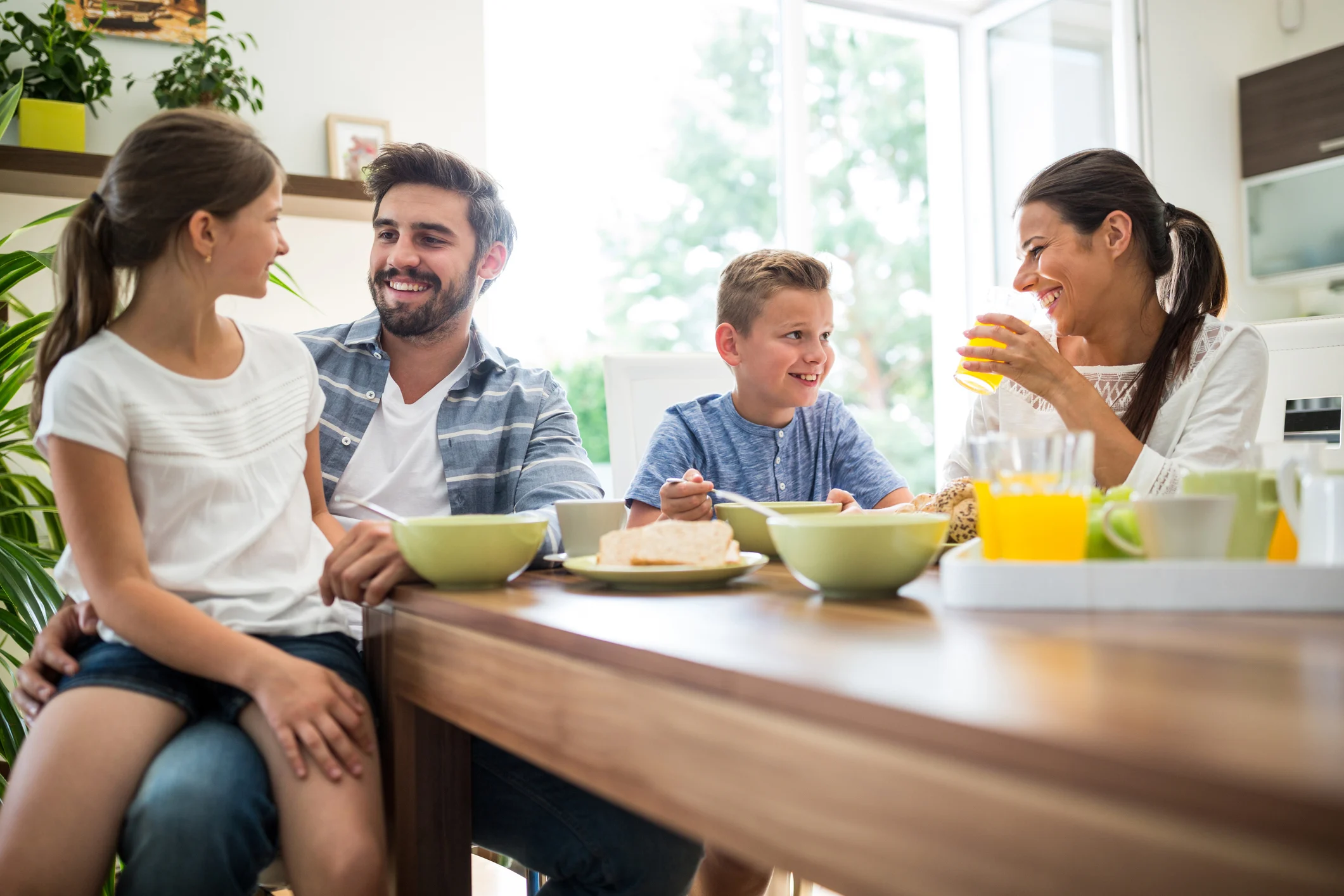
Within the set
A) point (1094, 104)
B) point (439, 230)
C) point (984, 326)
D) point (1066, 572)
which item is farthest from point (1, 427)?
point (1094, 104)

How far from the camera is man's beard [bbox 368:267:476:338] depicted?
1658 millimetres

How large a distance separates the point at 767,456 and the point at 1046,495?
3.92 feet

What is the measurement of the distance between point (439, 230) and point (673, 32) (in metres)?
3.91

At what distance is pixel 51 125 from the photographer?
2604mm

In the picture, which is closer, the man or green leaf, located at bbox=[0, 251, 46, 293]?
the man

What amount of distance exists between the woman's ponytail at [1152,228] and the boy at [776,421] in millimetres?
474

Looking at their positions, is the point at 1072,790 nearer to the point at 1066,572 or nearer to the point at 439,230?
the point at 1066,572

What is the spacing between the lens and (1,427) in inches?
76.3

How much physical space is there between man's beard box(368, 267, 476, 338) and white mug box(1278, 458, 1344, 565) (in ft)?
4.07

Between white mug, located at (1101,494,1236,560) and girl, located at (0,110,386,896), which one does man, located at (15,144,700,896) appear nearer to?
girl, located at (0,110,386,896)

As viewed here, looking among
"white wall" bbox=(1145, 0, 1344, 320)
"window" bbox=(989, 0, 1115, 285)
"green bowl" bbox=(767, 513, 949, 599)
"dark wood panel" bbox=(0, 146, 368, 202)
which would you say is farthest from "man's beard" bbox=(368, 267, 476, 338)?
"white wall" bbox=(1145, 0, 1344, 320)

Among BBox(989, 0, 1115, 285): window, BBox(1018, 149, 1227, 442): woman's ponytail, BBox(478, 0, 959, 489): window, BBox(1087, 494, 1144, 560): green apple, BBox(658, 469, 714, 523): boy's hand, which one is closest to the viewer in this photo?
BBox(1087, 494, 1144, 560): green apple

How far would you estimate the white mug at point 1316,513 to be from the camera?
2.34 feet

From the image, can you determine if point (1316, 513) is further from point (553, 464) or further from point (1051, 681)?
point (553, 464)
